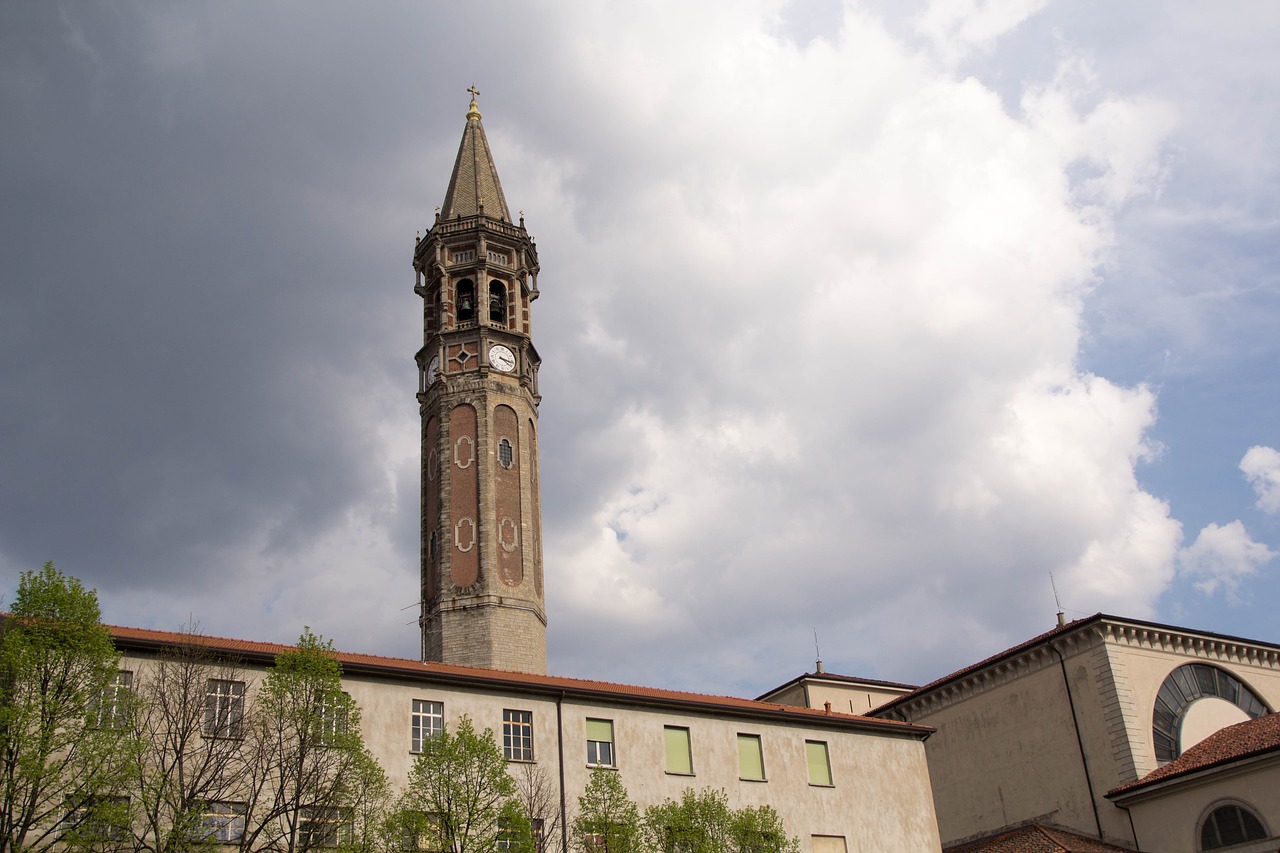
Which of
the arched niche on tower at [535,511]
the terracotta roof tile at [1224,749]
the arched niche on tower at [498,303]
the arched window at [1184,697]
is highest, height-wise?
the arched niche on tower at [498,303]

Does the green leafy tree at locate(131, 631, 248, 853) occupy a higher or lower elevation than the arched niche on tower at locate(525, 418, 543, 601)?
lower

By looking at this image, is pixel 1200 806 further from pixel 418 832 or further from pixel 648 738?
pixel 418 832

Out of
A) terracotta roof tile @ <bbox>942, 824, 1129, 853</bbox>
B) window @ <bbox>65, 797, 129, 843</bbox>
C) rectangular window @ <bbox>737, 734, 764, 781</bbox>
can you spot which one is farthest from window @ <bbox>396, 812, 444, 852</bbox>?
terracotta roof tile @ <bbox>942, 824, 1129, 853</bbox>

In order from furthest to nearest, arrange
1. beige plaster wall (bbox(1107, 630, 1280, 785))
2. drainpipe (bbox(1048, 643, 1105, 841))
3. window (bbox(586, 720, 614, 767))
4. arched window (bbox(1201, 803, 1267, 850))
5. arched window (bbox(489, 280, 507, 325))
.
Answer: arched window (bbox(489, 280, 507, 325))
drainpipe (bbox(1048, 643, 1105, 841))
beige plaster wall (bbox(1107, 630, 1280, 785))
arched window (bbox(1201, 803, 1267, 850))
window (bbox(586, 720, 614, 767))

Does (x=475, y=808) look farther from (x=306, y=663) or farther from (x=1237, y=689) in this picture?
(x=1237, y=689)

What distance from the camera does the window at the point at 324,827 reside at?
2716cm

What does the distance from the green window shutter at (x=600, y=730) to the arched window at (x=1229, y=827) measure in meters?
20.6

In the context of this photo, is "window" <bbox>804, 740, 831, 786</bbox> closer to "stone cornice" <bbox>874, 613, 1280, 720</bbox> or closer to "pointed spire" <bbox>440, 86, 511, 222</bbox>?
"stone cornice" <bbox>874, 613, 1280, 720</bbox>

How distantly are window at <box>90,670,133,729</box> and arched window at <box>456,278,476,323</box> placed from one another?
38.2 meters

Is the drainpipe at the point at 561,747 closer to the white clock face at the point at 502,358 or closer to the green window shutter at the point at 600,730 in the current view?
the green window shutter at the point at 600,730

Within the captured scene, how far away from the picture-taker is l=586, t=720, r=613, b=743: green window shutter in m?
35.6

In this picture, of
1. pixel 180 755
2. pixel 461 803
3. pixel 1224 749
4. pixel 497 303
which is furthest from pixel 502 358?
pixel 1224 749

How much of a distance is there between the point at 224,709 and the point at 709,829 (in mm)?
13088

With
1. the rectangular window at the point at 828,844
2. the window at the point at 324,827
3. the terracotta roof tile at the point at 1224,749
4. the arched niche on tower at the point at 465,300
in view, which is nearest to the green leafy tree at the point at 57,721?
the window at the point at 324,827
